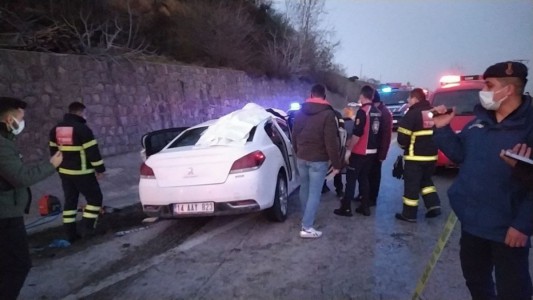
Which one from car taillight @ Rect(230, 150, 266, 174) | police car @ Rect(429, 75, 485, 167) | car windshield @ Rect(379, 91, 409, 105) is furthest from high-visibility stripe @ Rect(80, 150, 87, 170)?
car windshield @ Rect(379, 91, 409, 105)

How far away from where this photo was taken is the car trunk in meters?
5.11

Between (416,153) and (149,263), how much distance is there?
3767 millimetres

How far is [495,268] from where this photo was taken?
99.7 inches

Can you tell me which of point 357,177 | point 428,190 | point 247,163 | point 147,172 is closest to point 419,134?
point 428,190

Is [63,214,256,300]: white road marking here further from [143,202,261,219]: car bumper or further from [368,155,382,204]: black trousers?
[368,155,382,204]: black trousers

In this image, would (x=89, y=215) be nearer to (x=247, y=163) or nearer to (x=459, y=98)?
(x=247, y=163)

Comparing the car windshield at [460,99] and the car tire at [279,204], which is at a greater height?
the car windshield at [460,99]

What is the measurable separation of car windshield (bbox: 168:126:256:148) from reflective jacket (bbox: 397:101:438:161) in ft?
7.03

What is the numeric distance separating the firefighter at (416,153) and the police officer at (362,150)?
16.2 inches

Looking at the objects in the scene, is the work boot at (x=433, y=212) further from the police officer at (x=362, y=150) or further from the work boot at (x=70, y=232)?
the work boot at (x=70, y=232)

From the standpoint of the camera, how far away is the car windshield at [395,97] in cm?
2065

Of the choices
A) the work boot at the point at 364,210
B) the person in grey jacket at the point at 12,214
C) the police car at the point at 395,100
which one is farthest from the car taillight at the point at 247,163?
the police car at the point at 395,100

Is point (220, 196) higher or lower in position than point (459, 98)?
lower

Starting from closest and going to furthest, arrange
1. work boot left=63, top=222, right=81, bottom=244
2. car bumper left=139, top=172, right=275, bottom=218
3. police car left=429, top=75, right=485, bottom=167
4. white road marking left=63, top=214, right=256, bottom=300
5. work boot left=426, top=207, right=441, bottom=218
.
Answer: white road marking left=63, top=214, right=256, bottom=300 < car bumper left=139, top=172, right=275, bottom=218 < work boot left=63, top=222, right=81, bottom=244 < work boot left=426, top=207, right=441, bottom=218 < police car left=429, top=75, right=485, bottom=167
